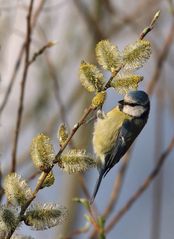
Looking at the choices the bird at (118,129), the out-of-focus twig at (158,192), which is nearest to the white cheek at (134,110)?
the bird at (118,129)

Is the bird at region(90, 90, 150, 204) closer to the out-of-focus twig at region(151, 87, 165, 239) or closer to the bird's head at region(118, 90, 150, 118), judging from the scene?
the bird's head at region(118, 90, 150, 118)

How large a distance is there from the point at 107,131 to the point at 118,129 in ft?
0.13

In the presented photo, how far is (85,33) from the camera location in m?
2.76

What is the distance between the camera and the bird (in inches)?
46.3

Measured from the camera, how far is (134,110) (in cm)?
127

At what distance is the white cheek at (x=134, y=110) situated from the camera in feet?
4.02

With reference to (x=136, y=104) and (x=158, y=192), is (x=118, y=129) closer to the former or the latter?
(x=136, y=104)

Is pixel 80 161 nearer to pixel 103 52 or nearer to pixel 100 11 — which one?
pixel 103 52

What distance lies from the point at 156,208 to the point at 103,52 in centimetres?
93

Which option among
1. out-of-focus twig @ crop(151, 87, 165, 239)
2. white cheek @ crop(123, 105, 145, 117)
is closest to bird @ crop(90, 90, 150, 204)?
white cheek @ crop(123, 105, 145, 117)

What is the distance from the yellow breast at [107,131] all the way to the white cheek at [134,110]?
19mm

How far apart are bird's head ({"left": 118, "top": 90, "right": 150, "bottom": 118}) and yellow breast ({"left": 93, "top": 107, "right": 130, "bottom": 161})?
2cm

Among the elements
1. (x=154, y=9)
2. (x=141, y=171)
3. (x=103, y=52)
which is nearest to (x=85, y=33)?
(x=154, y=9)

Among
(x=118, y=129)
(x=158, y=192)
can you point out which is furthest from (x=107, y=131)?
(x=158, y=192)
